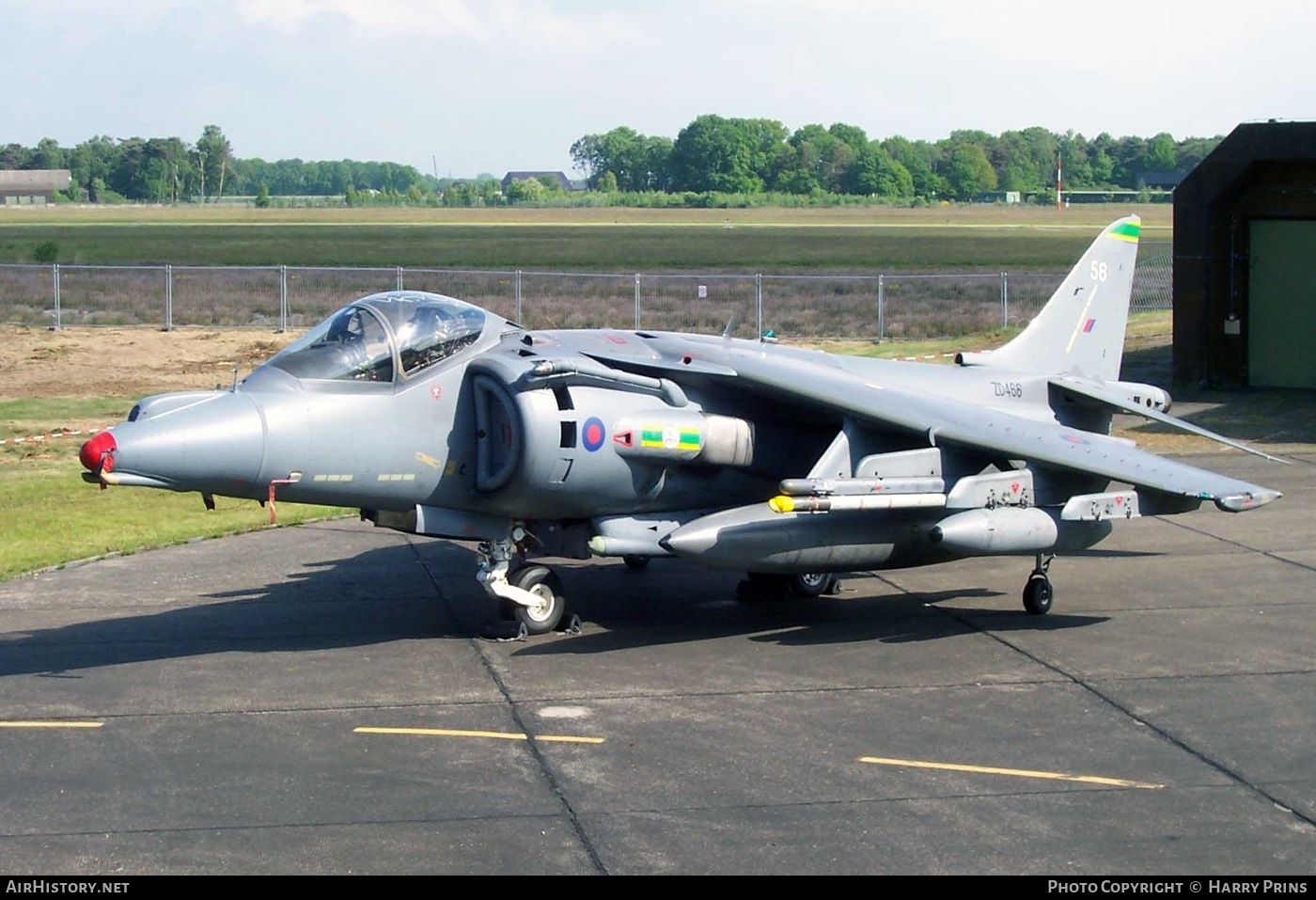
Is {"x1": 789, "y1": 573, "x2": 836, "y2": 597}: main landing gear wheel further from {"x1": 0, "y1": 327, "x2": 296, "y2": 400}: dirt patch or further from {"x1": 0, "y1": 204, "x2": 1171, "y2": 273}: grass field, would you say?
{"x1": 0, "y1": 204, "x2": 1171, "y2": 273}: grass field

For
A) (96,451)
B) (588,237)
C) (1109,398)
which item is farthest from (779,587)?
(588,237)

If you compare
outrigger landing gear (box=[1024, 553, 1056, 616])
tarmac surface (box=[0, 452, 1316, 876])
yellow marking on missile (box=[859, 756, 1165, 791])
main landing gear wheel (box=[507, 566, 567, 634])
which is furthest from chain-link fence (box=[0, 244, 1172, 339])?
yellow marking on missile (box=[859, 756, 1165, 791])

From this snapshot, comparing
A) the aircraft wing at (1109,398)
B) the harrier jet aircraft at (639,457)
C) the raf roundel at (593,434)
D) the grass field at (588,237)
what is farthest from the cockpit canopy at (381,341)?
the grass field at (588,237)

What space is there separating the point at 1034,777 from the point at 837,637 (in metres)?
3.79

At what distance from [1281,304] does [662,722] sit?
22.0 m

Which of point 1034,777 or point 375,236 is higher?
point 375,236

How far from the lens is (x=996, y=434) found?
12688 millimetres

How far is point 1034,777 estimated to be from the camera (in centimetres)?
918

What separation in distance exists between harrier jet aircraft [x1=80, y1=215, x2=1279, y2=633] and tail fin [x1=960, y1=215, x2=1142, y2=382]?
8.16ft

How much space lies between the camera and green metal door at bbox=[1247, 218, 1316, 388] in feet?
92.3

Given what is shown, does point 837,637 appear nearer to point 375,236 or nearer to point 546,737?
point 546,737

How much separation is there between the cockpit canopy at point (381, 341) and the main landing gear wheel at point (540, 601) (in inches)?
78.0
